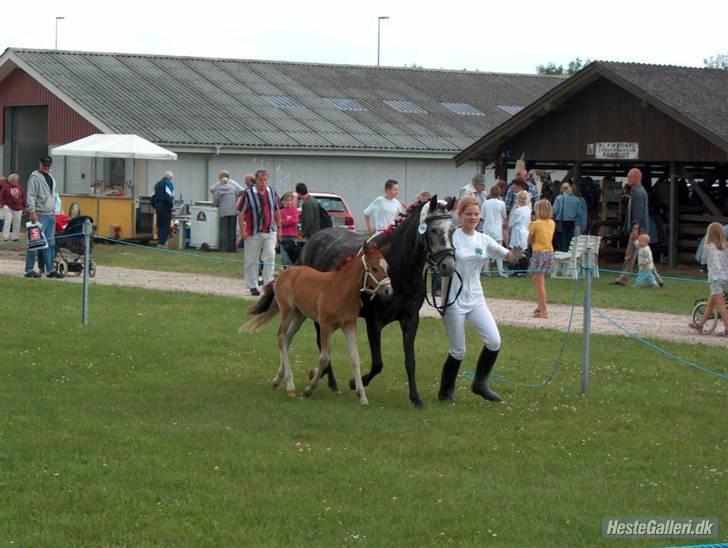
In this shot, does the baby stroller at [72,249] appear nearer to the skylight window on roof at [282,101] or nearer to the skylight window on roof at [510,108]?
the skylight window on roof at [282,101]

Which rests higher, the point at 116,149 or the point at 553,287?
the point at 116,149

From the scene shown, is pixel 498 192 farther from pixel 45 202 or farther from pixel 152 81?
pixel 152 81

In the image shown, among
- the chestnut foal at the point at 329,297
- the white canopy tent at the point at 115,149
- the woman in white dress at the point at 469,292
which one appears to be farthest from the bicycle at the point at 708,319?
the white canopy tent at the point at 115,149

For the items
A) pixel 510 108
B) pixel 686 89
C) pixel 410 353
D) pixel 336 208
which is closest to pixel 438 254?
pixel 410 353

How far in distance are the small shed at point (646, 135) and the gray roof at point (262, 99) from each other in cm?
1057

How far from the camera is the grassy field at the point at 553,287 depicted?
73.4 feet

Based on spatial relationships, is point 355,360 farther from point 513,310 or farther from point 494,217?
point 494,217

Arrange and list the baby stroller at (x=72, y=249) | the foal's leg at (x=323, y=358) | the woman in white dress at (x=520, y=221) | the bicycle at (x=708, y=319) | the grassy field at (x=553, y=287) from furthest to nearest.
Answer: the baby stroller at (x=72, y=249) < the woman in white dress at (x=520, y=221) < the grassy field at (x=553, y=287) < the bicycle at (x=708, y=319) < the foal's leg at (x=323, y=358)

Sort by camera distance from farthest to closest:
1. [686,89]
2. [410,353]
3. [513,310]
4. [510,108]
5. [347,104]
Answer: [510,108]
[347,104]
[686,89]
[513,310]
[410,353]

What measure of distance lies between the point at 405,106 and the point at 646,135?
19631 millimetres

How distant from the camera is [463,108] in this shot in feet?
167

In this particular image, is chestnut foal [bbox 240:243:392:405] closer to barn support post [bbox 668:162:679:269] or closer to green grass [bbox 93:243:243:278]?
green grass [bbox 93:243:243:278]

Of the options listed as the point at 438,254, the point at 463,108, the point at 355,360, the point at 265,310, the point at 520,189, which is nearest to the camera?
the point at 438,254

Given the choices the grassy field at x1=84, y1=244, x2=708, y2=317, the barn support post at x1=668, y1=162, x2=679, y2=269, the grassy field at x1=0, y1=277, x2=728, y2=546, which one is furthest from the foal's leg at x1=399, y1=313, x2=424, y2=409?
the barn support post at x1=668, y1=162, x2=679, y2=269
